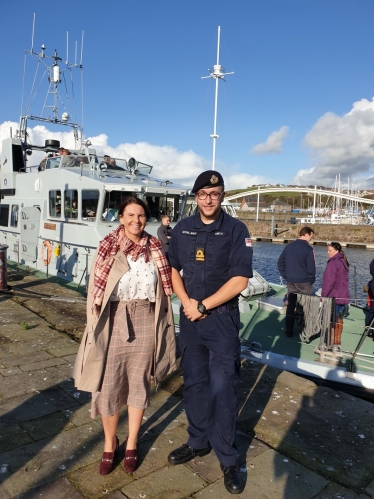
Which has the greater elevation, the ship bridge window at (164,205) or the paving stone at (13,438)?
the ship bridge window at (164,205)

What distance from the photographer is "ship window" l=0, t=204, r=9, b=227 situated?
1238 cm

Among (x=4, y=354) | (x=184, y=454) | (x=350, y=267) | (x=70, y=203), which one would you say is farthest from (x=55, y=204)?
(x=350, y=267)

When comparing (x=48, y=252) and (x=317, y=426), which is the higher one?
(x=48, y=252)

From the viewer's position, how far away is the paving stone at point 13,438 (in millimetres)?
2727

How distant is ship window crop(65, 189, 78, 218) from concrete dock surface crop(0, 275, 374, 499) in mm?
5708

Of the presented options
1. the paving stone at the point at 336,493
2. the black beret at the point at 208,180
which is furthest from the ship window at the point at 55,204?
the paving stone at the point at 336,493

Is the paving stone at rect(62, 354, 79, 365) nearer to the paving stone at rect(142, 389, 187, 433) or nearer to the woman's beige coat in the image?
the paving stone at rect(142, 389, 187, 433)

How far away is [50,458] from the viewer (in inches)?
103

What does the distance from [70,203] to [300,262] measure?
5.82 meters

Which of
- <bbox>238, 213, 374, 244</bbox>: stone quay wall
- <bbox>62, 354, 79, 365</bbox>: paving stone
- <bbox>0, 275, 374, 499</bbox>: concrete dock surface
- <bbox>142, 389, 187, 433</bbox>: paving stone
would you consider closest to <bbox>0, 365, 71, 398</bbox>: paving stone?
<bbox>0, 275, 374, 499</bbox>: concrete dock surface

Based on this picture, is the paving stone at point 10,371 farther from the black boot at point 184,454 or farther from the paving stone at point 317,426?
the paving stone at point 317,426

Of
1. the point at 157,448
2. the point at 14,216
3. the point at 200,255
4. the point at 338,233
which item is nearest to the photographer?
the point at 200,255

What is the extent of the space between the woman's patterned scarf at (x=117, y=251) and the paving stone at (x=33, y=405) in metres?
1.30

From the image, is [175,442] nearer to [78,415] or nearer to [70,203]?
[78,415]
